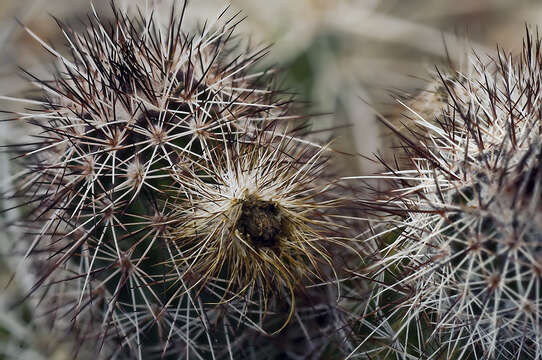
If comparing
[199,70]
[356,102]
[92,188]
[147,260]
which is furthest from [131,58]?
[356,102]

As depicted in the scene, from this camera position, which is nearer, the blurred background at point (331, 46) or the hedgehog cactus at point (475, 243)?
the hedgehog cactus at point (475, 243)

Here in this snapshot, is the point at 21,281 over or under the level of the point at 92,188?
under

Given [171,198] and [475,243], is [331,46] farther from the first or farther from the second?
[475,243]

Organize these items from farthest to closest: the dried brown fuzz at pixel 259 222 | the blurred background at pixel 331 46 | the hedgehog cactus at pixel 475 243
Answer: the blurred background at pixel 331 46 → the dried brown fuzz at pixel 259 222 → the hedgehog cactus at pixel 475 243

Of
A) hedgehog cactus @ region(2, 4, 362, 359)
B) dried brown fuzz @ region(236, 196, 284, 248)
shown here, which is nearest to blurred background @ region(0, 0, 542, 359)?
hedgehog cactus @ region(2, 4, 362, 359)

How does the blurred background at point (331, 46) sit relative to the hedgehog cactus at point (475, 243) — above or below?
above

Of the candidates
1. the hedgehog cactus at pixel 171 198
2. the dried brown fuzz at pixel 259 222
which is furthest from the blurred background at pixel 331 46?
the dried brown fuzz at pixel 259 222

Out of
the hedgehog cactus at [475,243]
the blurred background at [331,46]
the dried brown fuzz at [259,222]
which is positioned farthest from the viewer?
the blurred background at [331,46]

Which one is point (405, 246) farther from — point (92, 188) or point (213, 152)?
point (92, 188)

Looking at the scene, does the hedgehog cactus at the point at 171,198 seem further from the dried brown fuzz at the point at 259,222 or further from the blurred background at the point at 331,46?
the blurred background at the point at 331,46
